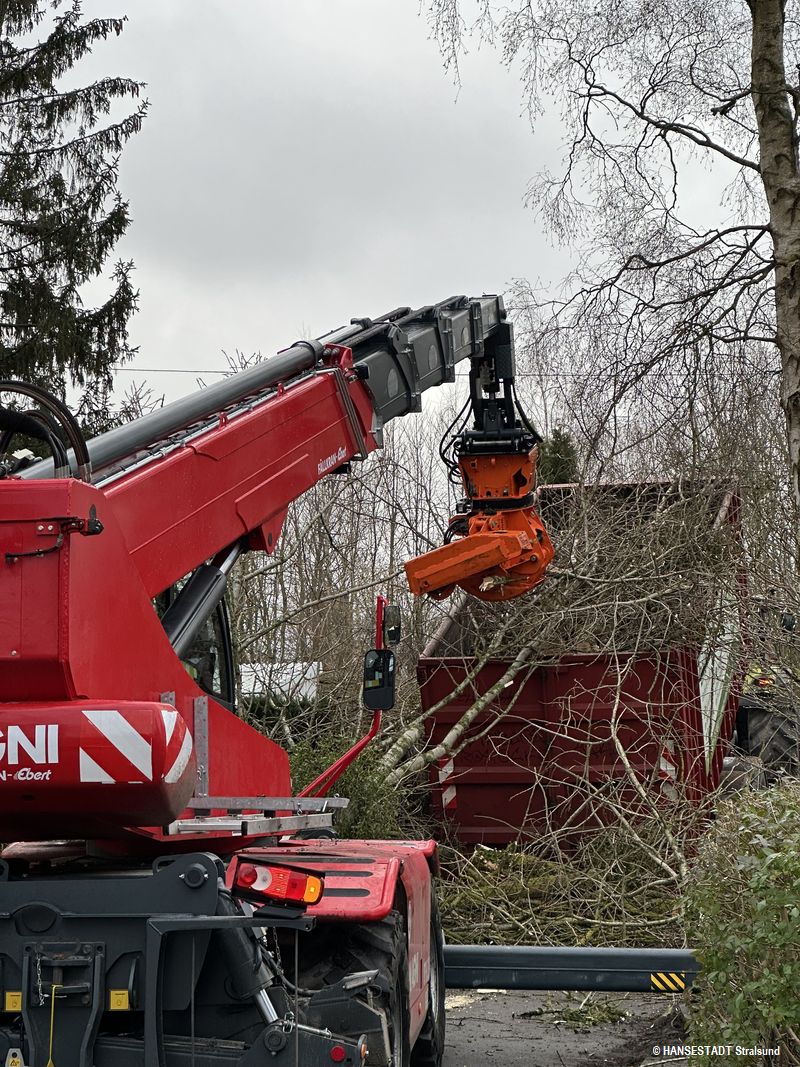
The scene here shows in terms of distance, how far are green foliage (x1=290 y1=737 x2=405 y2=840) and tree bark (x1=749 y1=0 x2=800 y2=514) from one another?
363cm

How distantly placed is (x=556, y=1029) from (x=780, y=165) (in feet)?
18.4

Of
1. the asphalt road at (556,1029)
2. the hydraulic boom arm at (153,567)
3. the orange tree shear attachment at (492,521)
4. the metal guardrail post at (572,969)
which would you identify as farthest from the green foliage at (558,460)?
the metal guardrail post at (572,969)

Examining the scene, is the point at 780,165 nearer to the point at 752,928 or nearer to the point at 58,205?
the point at 752,928

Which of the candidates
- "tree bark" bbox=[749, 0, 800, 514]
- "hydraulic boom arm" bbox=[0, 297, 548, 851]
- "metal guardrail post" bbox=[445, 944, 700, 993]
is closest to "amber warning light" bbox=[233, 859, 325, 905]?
"hydraulic boom arm" bbox=[0, 297, 548, 851]

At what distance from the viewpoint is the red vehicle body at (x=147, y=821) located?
3.68 m

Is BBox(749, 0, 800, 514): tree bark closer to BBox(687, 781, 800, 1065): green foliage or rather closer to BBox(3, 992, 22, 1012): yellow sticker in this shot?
BBox(687, 781, 800, 1065): green foliage

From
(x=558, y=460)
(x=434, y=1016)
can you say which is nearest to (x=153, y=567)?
(x=434, y=1016)

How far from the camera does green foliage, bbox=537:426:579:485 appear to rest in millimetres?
13289

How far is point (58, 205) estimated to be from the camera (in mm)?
17484

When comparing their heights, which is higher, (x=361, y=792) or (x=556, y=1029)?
(x=361, y=792)

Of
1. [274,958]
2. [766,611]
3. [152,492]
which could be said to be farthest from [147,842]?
[766,611]

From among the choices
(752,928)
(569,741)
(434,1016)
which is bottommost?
(434,1016)

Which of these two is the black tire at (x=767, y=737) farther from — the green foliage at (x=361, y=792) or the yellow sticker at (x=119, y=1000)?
the yellow sticker at (x=119, y=1000)

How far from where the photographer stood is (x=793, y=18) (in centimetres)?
862
